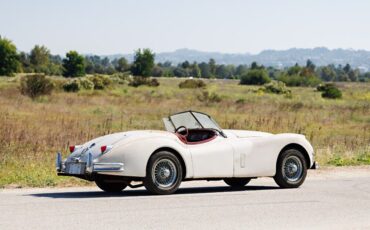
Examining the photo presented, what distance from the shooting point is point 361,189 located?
43.8 feet

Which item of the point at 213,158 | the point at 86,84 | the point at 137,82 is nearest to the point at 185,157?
the point at 213,158

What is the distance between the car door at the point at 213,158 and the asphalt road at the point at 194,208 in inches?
Result: 13.2

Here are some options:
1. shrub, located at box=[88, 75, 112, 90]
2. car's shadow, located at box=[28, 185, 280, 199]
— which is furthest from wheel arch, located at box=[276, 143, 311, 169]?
shrub, located at box=[88, 75, 112, 90]

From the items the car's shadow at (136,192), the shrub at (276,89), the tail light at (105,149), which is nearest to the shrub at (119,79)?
the shrub at (276,89)

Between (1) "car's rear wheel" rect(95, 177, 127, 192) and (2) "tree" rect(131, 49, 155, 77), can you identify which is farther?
(2) "tree" rect(131, 49, 155, 77)

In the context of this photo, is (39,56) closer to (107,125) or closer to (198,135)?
(107,125)

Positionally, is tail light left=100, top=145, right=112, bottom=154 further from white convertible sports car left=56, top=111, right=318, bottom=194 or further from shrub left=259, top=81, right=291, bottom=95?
shrub left=259, top=81, right=291, bottom=95

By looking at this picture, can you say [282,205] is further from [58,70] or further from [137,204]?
[58,70]

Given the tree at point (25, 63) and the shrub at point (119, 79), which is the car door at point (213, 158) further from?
the tree at point (25, 63)

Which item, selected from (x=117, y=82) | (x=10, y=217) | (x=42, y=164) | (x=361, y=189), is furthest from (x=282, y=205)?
(x=117, y=82)

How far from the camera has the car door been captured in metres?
12.3

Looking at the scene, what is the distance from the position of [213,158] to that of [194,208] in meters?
2.11

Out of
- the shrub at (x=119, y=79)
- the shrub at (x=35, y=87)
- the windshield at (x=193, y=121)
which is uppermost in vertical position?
the shrub at (x=119, y=79)

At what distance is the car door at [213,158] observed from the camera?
1230 cm
